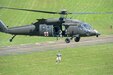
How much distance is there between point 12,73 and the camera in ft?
177

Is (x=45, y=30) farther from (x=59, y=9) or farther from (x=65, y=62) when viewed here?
(x=59, y=9)

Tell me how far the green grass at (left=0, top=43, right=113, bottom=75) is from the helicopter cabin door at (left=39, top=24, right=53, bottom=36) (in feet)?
28.0

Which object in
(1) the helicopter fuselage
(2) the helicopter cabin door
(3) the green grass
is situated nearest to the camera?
(1) the helicopter fuselage

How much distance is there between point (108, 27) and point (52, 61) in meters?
34.9

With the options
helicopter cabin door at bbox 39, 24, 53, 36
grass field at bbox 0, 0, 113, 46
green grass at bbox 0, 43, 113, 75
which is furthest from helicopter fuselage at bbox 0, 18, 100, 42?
grass field at bbox 0, 0, 113, 46

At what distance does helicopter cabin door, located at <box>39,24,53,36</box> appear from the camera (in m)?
45.0

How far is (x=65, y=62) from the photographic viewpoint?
194ft

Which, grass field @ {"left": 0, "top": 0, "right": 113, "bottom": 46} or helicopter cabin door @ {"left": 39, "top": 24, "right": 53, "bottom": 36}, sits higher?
helicopter cabin door @ {"left": 39, "top": 24, "right": 53, "bottom": 36}

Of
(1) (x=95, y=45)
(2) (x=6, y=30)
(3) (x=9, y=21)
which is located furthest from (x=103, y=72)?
(3) (x=9, y=21)

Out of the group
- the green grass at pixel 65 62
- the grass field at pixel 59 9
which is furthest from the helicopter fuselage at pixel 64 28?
the grass field at pixel 59 9

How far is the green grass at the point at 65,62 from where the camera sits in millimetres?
53469

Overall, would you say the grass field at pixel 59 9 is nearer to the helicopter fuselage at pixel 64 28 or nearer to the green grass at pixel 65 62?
the green grass at pixel 65 62

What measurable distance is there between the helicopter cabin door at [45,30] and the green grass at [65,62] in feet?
28.0

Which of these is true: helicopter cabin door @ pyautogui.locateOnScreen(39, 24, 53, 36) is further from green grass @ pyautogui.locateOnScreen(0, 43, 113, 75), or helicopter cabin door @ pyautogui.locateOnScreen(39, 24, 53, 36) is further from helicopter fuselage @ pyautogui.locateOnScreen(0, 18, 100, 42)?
green grass @ pyautogui.locateOnScreen(0, 43, 113, 75)
